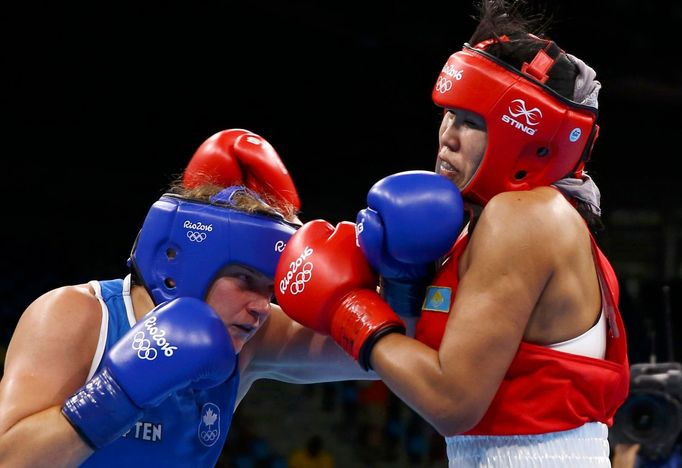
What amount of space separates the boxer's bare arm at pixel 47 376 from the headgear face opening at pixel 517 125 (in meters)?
1.04

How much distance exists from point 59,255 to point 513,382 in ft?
23.3

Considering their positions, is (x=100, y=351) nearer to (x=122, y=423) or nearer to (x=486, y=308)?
(x=122, y=423)

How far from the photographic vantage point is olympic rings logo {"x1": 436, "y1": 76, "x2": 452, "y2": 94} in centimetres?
211

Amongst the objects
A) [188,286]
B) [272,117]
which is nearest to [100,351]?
[188,286]

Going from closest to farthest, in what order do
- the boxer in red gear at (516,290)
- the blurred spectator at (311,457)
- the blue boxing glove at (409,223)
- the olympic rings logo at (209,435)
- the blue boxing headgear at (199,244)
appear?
the boxer in red gear at (516,290)
the blue boxing glove at (409,223)
the blue boxing headgear at (199,244)
the olympic rings logo at (209,435)
the blurred spectator at (311,457)

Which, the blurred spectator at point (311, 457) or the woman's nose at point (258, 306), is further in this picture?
the blurred spectator at point (311, 457)

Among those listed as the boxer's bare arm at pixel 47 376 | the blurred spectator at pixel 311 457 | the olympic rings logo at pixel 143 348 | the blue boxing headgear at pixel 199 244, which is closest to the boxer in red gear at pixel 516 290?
the blue boxing headgear at pixel 199 244

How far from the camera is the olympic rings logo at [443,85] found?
2113mm

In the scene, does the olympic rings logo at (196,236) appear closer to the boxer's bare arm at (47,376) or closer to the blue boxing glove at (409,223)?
the boxer's bare arm at (47,376)

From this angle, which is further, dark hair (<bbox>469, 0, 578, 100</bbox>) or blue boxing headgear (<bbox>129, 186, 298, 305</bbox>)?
blue boxing headgear (<bbox>129, 186, 298, 305</bbox>)

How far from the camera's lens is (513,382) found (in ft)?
6.34

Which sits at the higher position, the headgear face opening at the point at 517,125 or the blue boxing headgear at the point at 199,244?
the headgear face opening at the point at 517,125

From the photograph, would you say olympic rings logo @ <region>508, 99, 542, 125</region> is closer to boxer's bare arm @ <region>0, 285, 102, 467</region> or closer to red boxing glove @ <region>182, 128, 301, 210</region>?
red boxing glove @ <region>182, 128, 301, 210</region>

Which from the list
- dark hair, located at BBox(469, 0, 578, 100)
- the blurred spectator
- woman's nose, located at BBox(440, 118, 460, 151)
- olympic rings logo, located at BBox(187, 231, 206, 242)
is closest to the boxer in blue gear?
olympic rings logo, located at BBox(187, 231, 206, 242)
